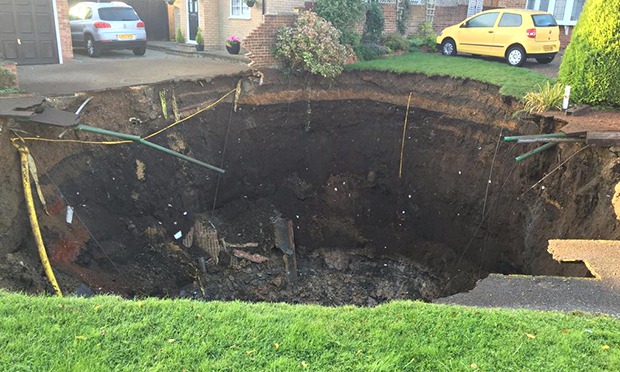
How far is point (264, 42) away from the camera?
12555 millimetres

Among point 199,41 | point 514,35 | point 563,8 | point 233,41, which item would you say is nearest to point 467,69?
point 514,35

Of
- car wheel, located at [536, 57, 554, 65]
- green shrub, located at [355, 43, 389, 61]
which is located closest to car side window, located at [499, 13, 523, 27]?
car wheel, located at [536, 57, 554, 65]

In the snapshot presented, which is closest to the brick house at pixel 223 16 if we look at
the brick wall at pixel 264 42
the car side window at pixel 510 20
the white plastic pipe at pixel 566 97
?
the brick wall at pixel 264 42

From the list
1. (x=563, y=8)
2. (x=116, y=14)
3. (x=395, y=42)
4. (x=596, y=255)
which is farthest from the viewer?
(x=563, y=8)

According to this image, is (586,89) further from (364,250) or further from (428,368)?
(428,368)

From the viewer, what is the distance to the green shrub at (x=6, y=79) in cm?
888

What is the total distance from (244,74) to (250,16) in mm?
4408

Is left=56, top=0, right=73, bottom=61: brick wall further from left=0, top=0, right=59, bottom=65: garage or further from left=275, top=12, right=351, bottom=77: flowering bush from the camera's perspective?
left=275, top=12, right=351, bottom=77: flowering bush

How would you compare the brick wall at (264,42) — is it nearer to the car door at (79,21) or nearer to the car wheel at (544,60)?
the car door at (79,21)

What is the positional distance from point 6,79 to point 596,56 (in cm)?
1132

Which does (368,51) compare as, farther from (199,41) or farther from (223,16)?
(199,41)

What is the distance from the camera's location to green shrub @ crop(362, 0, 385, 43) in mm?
15305

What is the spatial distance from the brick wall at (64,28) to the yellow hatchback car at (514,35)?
481 inches

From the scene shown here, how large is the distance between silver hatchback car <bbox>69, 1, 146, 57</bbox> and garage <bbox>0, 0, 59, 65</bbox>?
242cm
